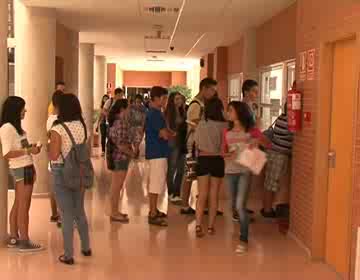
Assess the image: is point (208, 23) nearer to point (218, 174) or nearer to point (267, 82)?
point (267, 82)

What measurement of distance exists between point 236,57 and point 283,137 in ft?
21.9

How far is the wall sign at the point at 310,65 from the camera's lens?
17.2 ft

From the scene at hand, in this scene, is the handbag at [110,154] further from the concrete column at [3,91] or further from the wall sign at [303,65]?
the wall sign at [303,65]

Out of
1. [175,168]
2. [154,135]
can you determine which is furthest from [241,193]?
[175,168]

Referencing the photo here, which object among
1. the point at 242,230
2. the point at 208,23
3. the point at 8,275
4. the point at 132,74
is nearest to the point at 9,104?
the point at 8,275

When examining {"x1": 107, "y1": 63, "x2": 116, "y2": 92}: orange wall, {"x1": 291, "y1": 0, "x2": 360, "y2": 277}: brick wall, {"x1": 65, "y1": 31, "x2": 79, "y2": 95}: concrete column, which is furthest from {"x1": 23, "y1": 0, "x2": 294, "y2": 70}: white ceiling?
{"x1": 107, "y1": 63, "x2": 116, "y2": 92}: orange wall

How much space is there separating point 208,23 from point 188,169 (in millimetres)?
3144

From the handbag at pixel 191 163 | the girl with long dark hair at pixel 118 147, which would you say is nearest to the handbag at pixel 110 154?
the girl with long dark hair at pixel 118 147

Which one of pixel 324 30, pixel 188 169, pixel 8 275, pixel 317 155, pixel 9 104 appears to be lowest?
pixel 8 275

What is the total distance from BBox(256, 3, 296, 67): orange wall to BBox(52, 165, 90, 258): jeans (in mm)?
3983

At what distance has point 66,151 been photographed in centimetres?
475

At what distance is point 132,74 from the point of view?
102 feet

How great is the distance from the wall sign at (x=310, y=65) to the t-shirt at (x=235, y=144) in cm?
81

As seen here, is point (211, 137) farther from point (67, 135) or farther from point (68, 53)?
point (68, 53)
